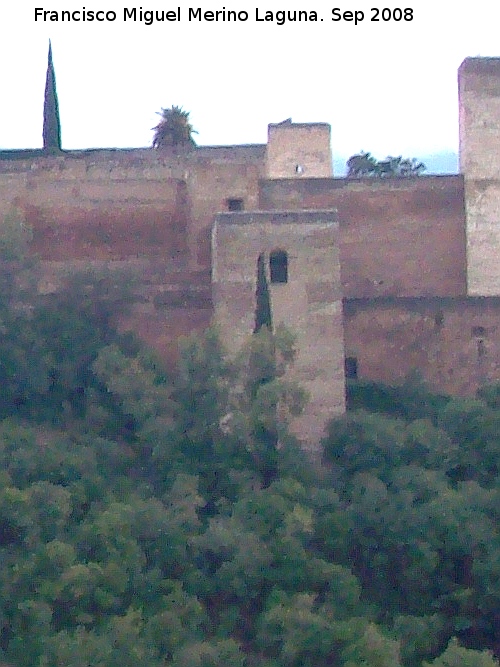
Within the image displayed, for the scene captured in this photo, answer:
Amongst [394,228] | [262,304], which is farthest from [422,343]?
[262,304]

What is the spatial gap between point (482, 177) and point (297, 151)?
394 centimetres

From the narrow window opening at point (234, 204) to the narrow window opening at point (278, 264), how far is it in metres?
2.46

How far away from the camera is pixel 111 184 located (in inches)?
912

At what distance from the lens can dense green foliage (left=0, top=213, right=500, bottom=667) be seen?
17.2 metres

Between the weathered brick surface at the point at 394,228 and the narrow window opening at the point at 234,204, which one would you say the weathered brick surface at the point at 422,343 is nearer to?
the weathered brick surface at the point at 394,228

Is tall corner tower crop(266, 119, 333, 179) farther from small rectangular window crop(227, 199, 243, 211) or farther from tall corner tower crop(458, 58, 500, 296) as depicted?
tall corner tower crop(458, 58, 500, 296)

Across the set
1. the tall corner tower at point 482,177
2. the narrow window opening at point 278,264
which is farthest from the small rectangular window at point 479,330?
the narrow window opening at point 278,264

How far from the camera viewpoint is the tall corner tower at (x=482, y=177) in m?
22.9

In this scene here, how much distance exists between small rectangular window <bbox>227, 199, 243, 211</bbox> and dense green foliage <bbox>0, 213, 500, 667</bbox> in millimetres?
2743

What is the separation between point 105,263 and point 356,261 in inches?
132

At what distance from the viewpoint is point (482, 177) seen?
23.1m

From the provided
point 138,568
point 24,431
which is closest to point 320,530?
point 138,568

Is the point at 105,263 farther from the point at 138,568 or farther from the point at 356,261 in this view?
the point at 138,568

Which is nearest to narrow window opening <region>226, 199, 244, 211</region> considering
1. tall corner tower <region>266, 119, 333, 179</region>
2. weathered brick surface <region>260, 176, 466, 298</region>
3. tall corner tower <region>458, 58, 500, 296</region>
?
weathered brick surface <region>260, 176, 466, 298</region>
